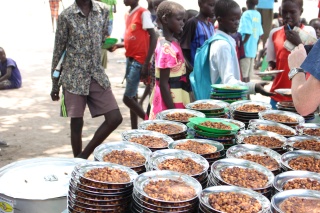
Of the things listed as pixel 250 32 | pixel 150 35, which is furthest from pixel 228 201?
pixel 250 32

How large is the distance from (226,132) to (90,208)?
993 millimetres

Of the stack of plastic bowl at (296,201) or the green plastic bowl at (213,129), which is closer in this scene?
the stack of plastic bowl at (296,201)

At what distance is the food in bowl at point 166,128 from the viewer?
97.3 inches

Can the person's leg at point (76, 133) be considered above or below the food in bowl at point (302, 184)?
below

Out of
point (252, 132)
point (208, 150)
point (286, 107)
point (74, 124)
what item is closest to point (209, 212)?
point (208, 150)

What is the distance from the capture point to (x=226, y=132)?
7.84 feet

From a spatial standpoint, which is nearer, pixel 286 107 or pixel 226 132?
pixel 226 132

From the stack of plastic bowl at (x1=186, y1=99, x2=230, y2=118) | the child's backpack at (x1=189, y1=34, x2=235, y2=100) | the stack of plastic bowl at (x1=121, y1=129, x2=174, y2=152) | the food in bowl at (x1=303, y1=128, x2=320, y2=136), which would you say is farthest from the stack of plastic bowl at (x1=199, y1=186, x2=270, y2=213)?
the child's backpack at (x1=189, y1=34, x2=235, y2=100)

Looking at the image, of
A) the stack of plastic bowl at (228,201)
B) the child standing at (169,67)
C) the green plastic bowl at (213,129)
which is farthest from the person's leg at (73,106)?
the stack of plastic bowl at (228,201)

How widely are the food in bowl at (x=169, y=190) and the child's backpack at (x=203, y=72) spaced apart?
6.59ft

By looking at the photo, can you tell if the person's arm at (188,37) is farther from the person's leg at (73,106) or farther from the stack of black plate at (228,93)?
the stack of black plate at (228,93)

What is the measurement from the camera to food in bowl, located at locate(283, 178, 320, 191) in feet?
6.00

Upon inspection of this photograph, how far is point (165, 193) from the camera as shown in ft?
5.53

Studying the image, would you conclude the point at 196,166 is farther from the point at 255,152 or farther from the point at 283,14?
the point at 283,14
